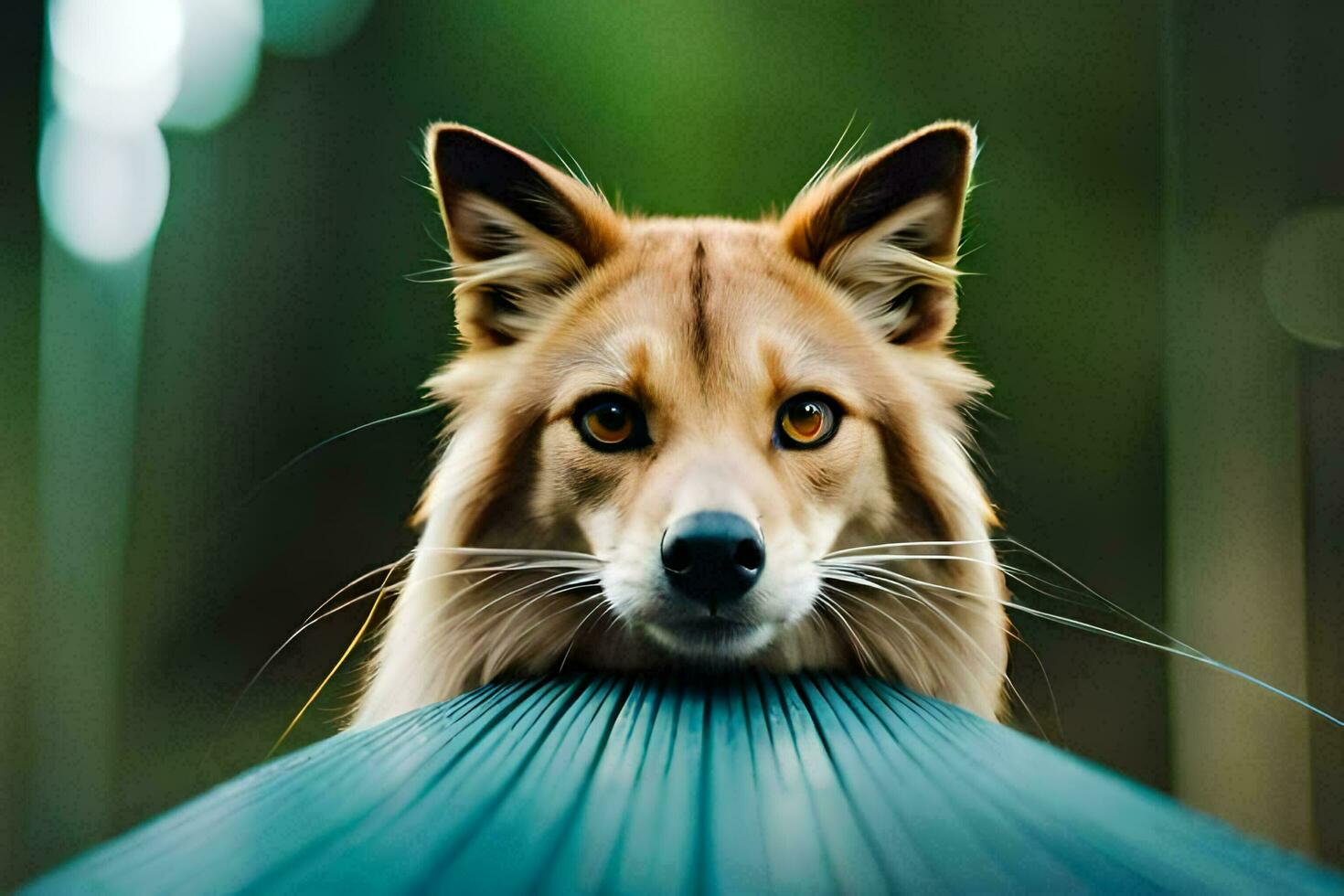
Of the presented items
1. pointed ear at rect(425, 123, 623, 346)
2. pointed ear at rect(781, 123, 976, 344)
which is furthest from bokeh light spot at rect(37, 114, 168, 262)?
pointed ear at rect(781, 123, 976, 344)

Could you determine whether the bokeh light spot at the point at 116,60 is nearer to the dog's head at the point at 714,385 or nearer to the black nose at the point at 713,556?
the dog's head at the point at 714,385

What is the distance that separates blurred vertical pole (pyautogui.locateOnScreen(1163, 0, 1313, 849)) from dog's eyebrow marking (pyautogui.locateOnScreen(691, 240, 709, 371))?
0.56 m

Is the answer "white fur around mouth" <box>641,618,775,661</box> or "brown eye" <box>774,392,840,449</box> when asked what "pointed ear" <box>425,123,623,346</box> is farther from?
"white fur around mouth" <box>641,618,775,661</box>

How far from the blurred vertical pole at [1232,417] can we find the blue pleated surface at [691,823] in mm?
728

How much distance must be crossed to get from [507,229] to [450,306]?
0.38ft

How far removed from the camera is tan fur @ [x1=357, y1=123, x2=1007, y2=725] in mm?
701

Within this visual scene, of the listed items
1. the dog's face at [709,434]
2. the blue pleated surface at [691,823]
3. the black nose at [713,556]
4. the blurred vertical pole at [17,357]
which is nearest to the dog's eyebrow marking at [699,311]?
the dog's face at [709,434]

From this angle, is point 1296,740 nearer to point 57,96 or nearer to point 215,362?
point 215,362

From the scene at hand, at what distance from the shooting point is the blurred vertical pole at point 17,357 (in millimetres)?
954

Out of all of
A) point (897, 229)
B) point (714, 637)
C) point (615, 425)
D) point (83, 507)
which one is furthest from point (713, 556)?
point (83, 507)

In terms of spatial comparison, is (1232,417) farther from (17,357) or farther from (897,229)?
(17,357)

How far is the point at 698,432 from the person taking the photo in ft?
2.38

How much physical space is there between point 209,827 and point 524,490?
380 mm

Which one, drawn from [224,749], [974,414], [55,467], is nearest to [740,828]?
[974,414]
